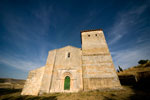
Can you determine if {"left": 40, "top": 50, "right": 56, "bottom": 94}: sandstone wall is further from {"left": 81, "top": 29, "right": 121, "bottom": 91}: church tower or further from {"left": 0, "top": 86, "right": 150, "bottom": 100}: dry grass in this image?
{"left": 81, "top": 29, "right": 121, "bottom": 91}: church tower

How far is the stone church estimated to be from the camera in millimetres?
9773

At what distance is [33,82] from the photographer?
11.0 m

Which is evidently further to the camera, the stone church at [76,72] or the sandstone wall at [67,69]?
the sandstone wall at [67,69]

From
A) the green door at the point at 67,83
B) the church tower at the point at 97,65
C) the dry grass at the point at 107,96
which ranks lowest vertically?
the dry grass at the point at 107,96

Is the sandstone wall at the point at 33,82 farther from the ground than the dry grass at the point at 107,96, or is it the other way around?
the sandstone wall at the point at 33,82

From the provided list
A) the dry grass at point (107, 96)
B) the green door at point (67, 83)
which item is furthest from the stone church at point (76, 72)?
the dry grass at point (107, 96)

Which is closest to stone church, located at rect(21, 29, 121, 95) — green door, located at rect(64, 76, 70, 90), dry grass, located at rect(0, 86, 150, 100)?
green door, located at rect(64, 76, 70, 90)

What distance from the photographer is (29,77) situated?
11.4m

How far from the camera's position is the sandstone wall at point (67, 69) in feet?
33.9

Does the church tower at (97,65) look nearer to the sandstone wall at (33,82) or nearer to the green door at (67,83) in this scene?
the green door at (67,83)

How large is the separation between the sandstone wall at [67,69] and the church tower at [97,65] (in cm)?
105

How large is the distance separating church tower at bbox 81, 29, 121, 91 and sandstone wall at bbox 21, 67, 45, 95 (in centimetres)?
778

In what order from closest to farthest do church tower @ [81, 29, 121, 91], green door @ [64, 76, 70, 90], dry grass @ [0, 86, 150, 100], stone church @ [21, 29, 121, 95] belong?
dry grass @ [0, 86, 150, 100] → church tower @ [81, 29, 121, 91] → stone church @ [21, 29, 121, 95] → green door @ [64, 76, 70, 90]

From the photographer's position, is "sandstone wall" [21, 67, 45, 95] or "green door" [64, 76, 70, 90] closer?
"green door" [64, 76, 70, 90]
